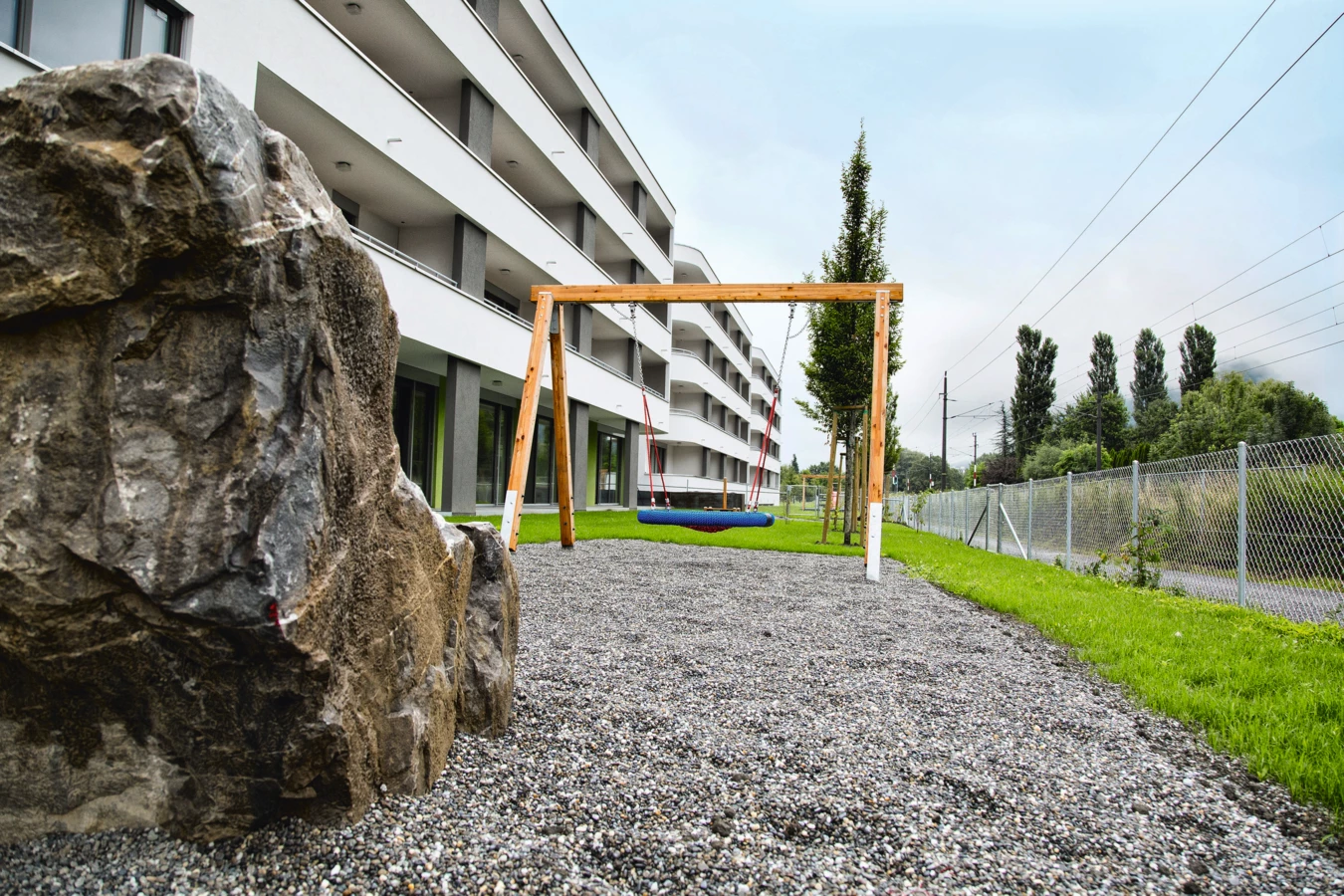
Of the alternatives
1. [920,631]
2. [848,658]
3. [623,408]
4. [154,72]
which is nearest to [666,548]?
[920,631]

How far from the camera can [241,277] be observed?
5.03 ft

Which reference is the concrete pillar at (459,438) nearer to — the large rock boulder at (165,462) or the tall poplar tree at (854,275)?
the tall poplar tree at (854,275)

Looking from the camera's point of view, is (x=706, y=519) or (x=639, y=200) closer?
(x=706, y=519)

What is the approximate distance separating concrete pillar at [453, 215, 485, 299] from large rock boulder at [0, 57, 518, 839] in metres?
13.4

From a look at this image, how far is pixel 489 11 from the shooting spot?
1527 centimetres

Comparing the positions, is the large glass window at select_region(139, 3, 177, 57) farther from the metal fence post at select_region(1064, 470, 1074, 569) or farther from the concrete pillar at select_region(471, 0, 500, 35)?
the metal fence post at select_region(1064, 470, 1074, 569)

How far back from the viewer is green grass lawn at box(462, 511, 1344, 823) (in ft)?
8.71

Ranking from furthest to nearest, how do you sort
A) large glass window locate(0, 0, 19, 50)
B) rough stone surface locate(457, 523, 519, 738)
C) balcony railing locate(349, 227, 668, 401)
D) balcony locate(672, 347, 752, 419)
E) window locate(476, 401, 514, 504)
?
balcony locate(672, 347, 752, 419) < window locate(476, 401, 514, 504) < balcony railing locate(349, 227, 668, 401) < large glass window locate(0, 0, 19, 50) < rough stone surface locate(457, 523, 519, 738)

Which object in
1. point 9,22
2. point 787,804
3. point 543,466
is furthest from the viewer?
point 543,466

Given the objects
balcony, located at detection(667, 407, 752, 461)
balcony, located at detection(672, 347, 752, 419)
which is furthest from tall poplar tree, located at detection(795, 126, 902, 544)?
balcony, located at detection(672, 347, 752, 419)

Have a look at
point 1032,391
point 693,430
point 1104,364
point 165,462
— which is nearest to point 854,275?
point 165,462

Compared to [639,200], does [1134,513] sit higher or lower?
lower

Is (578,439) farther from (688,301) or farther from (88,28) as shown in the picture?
(88,28)

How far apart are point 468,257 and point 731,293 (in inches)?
321
